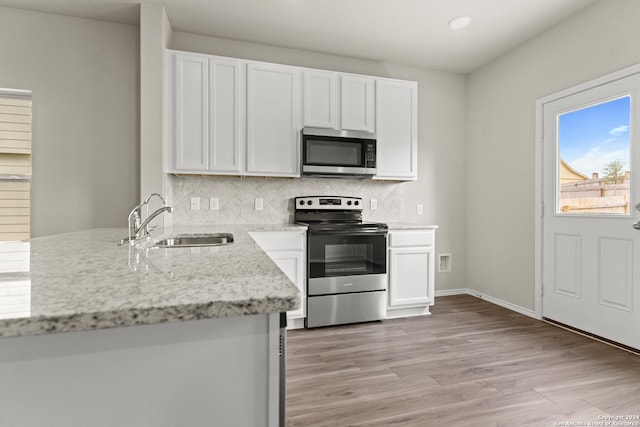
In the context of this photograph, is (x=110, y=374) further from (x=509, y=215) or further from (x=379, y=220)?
(x=509, y=215)

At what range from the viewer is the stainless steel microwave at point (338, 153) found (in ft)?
10.9

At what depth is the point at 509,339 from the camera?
9.23 feet

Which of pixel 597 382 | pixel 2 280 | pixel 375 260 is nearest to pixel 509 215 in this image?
pixel 375 260

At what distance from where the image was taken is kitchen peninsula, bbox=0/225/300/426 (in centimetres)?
58

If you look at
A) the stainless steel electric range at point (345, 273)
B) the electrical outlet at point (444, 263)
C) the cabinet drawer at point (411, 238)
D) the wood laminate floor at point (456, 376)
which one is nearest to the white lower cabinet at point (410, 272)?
the cabinet drawer at point (411, 238)

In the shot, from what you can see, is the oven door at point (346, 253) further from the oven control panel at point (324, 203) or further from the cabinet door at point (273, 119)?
the cabinet door at point (273, 119)

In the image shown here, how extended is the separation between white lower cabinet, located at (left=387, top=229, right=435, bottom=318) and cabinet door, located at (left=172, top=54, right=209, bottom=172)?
195cm

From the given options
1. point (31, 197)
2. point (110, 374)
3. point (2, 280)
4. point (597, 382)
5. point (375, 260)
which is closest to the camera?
point (110, 374)

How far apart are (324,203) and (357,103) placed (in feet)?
3.53

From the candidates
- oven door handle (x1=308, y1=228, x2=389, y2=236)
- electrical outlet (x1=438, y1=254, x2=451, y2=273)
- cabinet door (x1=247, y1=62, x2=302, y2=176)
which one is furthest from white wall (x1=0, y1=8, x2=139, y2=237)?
electrical outlet (x1=438, y1=254, x2=451, y2=273)

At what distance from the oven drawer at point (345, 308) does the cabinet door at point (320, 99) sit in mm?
1666

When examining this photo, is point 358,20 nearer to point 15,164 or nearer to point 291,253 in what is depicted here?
point 291,253

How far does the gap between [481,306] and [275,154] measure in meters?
2.76

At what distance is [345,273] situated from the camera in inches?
126
